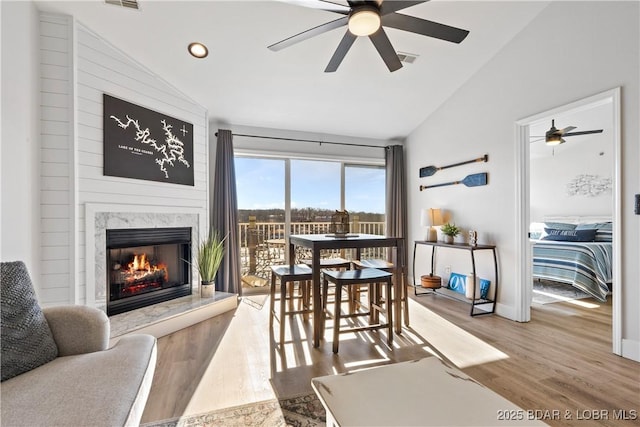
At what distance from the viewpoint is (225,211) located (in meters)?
4.00

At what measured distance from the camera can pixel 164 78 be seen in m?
3.13

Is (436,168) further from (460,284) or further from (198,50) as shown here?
(198,50)

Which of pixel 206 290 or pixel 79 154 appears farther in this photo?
pixel 206 290

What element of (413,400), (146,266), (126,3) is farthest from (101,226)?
(413,400)

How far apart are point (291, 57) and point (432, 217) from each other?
8.79ft

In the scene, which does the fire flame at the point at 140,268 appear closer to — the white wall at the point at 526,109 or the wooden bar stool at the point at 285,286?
the wooden bar stool at the point at 285,286

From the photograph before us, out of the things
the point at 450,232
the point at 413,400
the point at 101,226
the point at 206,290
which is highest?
the point at 101,226

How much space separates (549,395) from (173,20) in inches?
149

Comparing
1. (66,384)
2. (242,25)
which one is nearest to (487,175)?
(242,25)

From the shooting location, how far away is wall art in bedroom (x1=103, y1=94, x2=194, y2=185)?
106 inches

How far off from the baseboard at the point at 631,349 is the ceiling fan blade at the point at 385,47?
275cm

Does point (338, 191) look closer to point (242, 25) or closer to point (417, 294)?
point (417, 294)

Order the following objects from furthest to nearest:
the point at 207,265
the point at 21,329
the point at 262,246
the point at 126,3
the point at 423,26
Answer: the point at 262,246, the point at 207,265, the point at 126,3, the point at 423,26, the point at 21,329

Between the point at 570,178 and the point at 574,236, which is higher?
the point at 570,178
